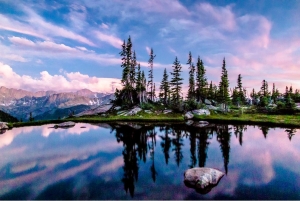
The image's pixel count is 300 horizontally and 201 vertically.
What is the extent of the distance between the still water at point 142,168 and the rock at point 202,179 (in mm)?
508

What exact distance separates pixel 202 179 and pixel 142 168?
705cm

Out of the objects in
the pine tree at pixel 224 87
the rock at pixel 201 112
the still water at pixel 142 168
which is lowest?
the still water at pixel 142 168

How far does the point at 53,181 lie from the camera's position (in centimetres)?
1709

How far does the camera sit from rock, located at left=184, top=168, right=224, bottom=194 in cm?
1525

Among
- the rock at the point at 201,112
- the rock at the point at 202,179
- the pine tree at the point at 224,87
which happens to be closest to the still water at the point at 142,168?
the rock at the point at 202,179

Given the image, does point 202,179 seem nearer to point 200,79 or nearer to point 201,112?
point 201,112

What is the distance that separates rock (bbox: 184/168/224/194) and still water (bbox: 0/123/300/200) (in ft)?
1.67

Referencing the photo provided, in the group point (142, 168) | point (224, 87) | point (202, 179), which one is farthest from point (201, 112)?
point (202, 179)

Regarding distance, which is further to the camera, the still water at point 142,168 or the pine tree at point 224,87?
the pine tree at point 224,87

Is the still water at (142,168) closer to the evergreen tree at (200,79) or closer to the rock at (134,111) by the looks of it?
the rock at (134,111)

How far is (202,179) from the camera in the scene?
15547mm

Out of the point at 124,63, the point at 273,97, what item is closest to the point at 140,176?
the point at 124,63

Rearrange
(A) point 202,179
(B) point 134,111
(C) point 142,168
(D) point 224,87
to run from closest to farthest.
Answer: (A) point 202,179, (C) point 142,168, (B) point 134,111, (D) point 224,87

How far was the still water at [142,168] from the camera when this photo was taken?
14891mm
